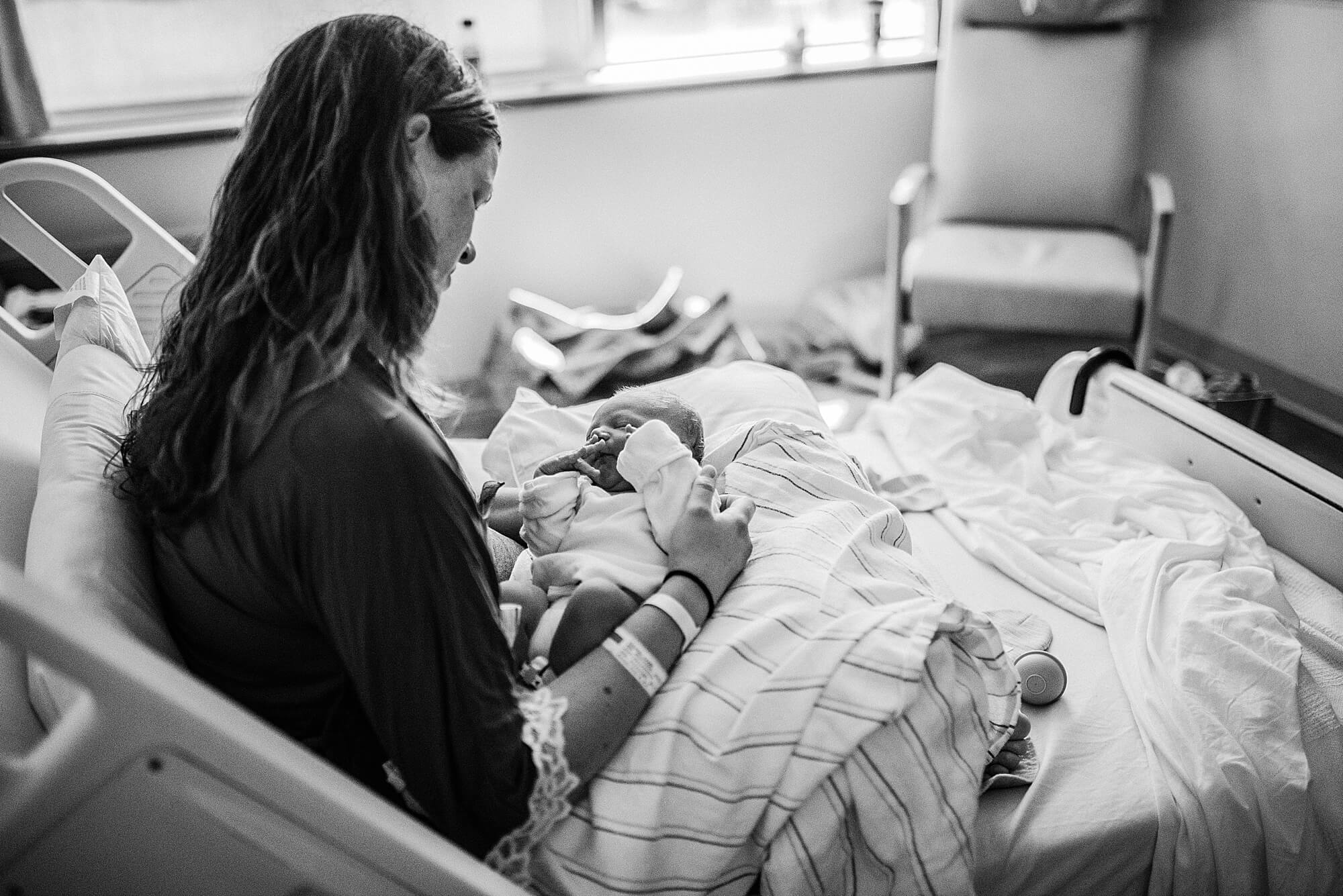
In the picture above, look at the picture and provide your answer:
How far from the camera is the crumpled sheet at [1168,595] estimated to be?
3.90ft

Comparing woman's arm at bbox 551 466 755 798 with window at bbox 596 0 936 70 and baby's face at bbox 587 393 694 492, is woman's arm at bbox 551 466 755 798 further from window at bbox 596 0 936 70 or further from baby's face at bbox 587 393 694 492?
window at bbox 596 0 936 70

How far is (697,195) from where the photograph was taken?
3625mm

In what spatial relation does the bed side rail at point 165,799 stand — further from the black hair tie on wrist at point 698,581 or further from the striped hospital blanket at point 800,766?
the black hair tie on wrist at point 698,581

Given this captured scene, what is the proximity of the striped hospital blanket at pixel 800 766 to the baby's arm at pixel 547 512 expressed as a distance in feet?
0.92

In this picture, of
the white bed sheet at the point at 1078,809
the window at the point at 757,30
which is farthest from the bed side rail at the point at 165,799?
the window at the point at 757,30

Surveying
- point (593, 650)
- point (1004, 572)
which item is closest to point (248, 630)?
point (593, 650)

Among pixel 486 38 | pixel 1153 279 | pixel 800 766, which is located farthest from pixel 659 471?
pixel 486 38

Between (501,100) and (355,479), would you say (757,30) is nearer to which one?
(501,100)

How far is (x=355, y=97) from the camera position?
0.98 metres

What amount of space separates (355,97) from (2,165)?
857 millimetres

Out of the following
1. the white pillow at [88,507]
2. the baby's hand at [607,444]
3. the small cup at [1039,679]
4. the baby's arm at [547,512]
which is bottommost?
the small cup at [1039,679]

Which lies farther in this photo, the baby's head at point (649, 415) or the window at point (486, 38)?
the window at point (486, 38)

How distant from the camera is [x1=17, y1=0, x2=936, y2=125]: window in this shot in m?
3.16

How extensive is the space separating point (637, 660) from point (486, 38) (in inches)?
118
